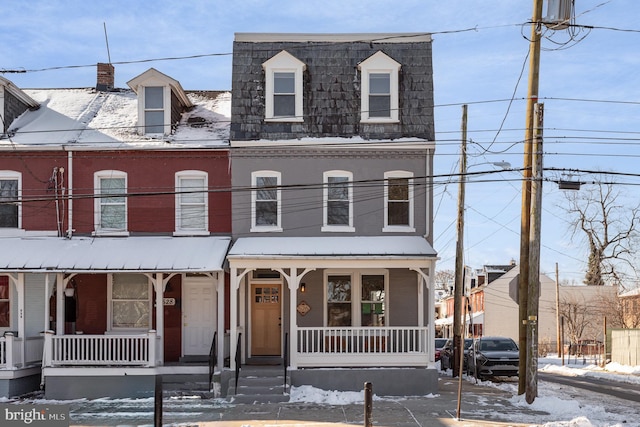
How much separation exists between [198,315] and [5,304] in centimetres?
549

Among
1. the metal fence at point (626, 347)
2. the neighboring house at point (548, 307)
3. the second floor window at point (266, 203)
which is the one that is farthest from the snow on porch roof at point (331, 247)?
→ the neighboring house at point (548, 307)

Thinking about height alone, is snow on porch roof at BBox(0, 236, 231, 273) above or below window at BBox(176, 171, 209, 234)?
below

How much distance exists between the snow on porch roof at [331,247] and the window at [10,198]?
656cm

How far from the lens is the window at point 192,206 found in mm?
21531

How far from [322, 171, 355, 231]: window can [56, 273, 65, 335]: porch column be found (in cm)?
733

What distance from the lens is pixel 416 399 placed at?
18703mm

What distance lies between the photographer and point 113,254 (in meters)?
20.2

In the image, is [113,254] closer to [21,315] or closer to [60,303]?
[60,303]

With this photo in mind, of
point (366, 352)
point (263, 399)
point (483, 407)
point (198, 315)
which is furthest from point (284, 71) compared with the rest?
point (483, 407)

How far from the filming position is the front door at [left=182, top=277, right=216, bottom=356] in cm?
2125

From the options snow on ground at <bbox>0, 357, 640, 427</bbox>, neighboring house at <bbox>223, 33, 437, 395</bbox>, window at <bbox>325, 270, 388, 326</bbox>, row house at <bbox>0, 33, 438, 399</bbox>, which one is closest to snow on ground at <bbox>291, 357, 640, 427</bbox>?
snow on ground at <bbox>0, 357, 640, 427</bbox>

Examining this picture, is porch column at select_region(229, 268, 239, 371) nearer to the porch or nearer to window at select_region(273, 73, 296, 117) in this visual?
the porch

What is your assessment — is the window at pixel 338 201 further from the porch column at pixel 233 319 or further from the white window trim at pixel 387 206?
the porch column at pixel 233 319

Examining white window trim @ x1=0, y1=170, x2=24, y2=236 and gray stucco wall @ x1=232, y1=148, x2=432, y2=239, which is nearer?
gray stucco wall @ x1=232, y1=148, x2=432, y2=239
